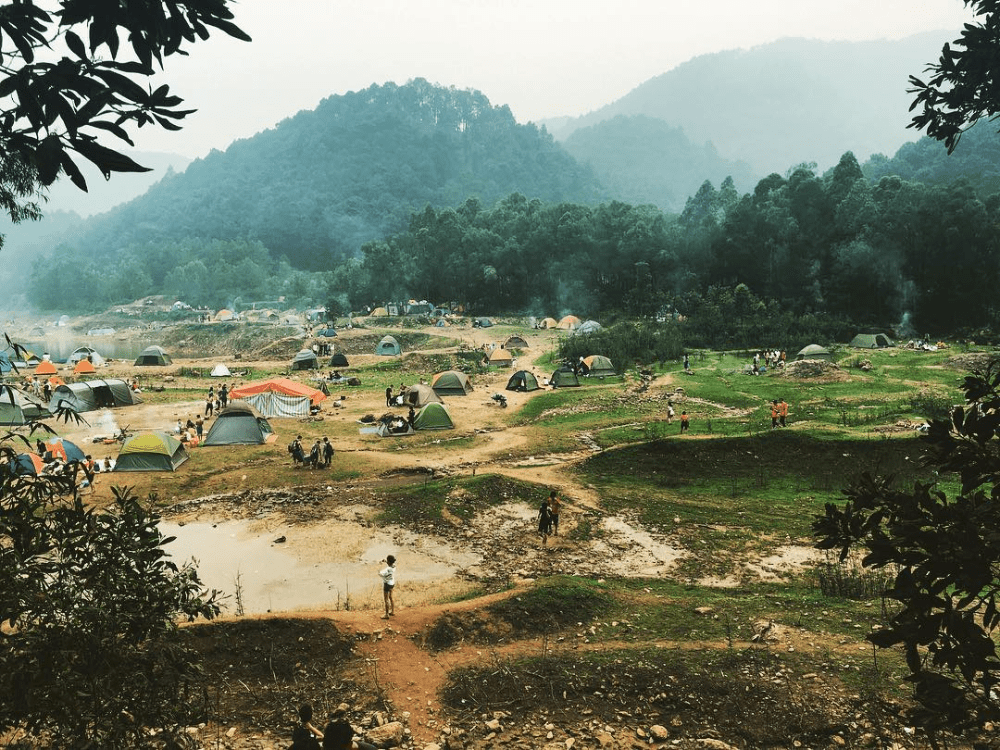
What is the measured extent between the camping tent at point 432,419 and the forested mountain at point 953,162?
84.9 metres

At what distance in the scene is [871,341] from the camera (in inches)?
1833

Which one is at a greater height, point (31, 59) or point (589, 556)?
point (31, 59)

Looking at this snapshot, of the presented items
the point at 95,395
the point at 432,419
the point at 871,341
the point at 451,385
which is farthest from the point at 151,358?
the point at 871,341

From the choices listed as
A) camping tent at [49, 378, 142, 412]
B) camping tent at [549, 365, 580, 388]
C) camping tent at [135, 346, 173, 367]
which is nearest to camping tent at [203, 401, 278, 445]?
camping tent at [49, 378, 142, 412]

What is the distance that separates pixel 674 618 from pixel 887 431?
48.1 ft

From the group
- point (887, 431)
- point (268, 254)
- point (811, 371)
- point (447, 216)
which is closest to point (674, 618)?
point (887, 431)

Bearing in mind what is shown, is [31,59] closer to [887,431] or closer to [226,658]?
[226,658]

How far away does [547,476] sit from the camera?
19156 mm

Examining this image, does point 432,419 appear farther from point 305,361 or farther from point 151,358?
point 151,358

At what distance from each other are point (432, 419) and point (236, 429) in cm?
826

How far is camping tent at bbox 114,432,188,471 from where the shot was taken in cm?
2050

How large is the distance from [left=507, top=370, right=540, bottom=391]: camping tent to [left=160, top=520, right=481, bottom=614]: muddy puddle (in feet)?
67.6

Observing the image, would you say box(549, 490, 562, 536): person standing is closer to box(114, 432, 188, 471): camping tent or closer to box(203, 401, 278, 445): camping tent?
box(114, 432, 188, 471): camping tent

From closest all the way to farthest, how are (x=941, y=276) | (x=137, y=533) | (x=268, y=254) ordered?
(x=137, y=533) < (x=941, y=276) < (x=268, y=254)
